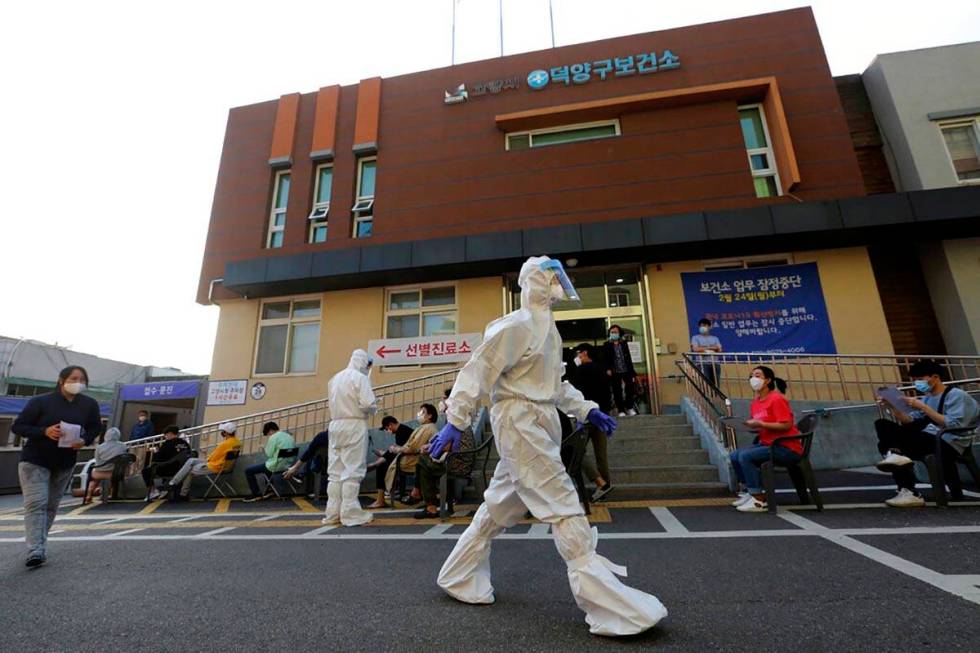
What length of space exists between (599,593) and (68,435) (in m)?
4.59

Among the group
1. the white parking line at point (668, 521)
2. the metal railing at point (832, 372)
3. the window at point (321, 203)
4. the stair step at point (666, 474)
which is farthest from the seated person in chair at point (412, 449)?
the window at point (321, 203)

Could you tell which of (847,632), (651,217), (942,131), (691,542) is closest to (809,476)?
(691,542)

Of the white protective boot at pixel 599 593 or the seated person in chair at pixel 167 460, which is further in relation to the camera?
the seated person in chair at pixel 167 460

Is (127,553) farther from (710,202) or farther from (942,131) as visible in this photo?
(942,131)

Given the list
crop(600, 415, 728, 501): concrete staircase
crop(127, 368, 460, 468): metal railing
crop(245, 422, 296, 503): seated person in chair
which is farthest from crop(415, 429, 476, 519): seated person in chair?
crop(127, 368, 460, 468): metal railing

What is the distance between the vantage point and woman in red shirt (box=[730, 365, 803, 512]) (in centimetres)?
463

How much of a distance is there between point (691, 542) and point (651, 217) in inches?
281

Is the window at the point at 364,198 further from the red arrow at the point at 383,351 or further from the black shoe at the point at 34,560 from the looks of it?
the black shoe at the point at 34,560

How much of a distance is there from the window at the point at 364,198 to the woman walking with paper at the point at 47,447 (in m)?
8.16

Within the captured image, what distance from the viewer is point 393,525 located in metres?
4.95

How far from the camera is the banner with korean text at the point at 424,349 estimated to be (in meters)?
10.2

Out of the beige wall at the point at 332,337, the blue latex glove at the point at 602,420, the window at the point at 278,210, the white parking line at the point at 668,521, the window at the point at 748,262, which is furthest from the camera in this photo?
the window at the point at 278,210

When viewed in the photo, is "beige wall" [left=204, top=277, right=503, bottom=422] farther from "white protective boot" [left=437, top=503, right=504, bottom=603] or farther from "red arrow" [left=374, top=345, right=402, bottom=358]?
"white protective boot" [left=437, top=503, right=504, bottom=603]

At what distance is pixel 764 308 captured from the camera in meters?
9.25
